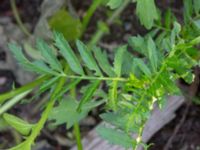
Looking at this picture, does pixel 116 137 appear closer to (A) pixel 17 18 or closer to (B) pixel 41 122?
(B) pixel 41 122

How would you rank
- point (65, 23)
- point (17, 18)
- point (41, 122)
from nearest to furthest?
point (41, 122) < point (65, 23) < point (17, 18)

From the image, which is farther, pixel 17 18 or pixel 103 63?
pixel 17 18

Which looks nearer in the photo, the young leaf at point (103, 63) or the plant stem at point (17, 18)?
the young leaf at point (103, 63)

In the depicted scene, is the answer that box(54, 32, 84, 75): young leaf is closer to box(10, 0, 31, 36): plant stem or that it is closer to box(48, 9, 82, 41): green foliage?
box(48, 9, 82, 41): green foliage

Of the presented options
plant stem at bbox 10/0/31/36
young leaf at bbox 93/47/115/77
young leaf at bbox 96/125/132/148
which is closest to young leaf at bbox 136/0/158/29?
young leaf at bbox 93/47/115/77

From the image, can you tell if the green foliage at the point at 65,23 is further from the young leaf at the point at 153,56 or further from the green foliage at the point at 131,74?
the young leaf at the point at 153,56

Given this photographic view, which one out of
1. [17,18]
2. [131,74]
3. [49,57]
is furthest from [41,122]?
[17,18]

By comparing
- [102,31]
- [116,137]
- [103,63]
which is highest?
[103,63]

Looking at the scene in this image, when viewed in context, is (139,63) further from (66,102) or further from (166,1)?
(166,1)

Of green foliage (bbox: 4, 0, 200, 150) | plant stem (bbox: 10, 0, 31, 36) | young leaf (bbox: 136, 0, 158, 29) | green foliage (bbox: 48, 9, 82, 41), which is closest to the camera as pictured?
green foliage (bbox: 4, 0, 200, 150)

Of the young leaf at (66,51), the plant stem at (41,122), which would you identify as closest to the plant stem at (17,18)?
the plant stem at (41,122)
